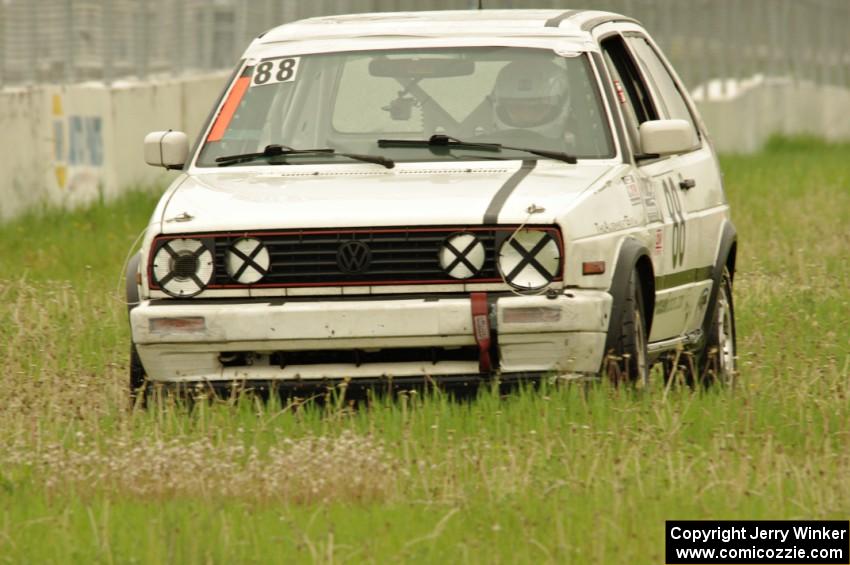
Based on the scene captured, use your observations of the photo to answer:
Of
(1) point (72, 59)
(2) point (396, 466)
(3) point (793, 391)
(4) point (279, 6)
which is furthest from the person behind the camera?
(4) point (279, 6)

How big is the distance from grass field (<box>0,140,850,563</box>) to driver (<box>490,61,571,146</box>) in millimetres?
1273

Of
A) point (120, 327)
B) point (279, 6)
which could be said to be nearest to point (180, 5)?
point (279, 6)

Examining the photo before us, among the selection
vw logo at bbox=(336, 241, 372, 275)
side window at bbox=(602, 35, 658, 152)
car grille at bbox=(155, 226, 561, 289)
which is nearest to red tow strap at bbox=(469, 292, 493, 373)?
car grille at bbox=(155, 226, 561, 289)

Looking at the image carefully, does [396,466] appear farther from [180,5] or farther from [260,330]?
[180,5]

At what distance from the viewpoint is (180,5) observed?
23.0 m

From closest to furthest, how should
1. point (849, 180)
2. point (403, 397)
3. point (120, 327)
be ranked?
1. point (403, 397)
2. point (120, 327)
3. point (849, 180)

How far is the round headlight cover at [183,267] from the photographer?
8.12 metres

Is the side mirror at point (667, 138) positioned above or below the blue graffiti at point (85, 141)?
above

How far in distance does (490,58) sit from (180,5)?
46.1 feet

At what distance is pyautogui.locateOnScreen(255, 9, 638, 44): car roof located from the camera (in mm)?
9508

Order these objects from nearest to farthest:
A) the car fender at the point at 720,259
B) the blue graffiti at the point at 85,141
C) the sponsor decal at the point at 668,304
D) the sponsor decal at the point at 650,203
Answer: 1. the sponsor decal at the point at 650,203
2. the sponsor decal at the point at 668,304
3. the car fender at the point at 720,259
4. the blue graffiti at the point at 85,141

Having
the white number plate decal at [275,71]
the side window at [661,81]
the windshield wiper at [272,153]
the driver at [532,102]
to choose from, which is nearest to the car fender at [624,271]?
the driver at [532,102]

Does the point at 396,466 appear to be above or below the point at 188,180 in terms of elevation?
below

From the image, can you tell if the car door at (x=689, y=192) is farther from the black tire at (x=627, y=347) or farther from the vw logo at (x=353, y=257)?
the vw logo at (x=353, y=257)
